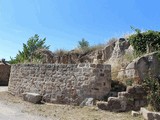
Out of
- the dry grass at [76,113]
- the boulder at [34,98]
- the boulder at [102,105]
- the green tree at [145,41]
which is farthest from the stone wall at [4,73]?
the boulder at [102,105]

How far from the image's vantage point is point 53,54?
15.6m

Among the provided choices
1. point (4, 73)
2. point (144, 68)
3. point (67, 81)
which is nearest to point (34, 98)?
point (67, 81)

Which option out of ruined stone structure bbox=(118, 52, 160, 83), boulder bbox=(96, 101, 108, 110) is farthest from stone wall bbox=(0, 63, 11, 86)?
ruined stone structure bbox=(118, 52, 160, 83)

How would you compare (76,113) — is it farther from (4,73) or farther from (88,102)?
(4,73)

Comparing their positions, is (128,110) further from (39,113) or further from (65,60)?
(65,60)

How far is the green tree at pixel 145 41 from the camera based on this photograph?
417 inches

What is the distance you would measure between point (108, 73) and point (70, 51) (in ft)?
21.9

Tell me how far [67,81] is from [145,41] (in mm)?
4097

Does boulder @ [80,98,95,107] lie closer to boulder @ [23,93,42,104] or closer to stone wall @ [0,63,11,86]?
boulder @ [23,93,42,104]

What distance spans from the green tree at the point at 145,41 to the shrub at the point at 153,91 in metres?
2.71

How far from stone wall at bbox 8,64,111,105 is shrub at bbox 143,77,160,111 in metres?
1.62

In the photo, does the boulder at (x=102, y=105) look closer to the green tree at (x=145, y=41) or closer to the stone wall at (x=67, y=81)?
the stone wall at (x=67, y=81)

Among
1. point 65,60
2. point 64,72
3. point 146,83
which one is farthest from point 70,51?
point 146,83

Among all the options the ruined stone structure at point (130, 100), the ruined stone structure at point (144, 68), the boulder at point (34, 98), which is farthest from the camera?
the boulder at point (34, 98)
